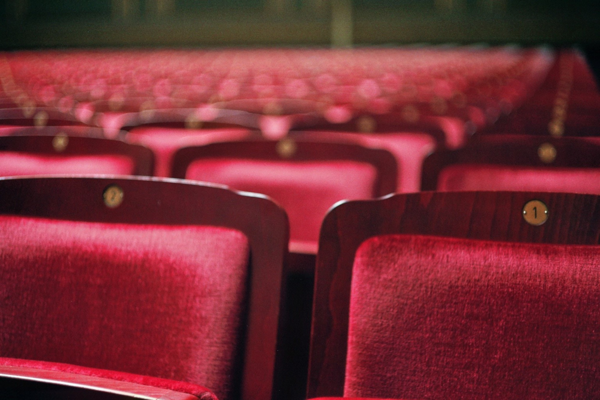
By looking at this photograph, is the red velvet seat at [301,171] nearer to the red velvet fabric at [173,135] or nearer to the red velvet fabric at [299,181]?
the red velvet fabric at [299,181]

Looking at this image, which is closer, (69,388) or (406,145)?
(69,388)

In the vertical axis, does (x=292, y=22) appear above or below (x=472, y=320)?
above

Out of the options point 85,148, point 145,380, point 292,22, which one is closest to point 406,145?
point 85,148

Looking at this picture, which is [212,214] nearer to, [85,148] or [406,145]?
[85,148]

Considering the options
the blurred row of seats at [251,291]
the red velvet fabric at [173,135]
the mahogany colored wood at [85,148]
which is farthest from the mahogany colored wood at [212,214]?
the red velvet fabric at [173,135]

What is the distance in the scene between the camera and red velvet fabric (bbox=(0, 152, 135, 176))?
42 cm

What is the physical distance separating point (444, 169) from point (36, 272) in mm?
264

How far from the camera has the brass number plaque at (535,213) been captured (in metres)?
0.22

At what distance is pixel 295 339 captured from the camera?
298 millimetres

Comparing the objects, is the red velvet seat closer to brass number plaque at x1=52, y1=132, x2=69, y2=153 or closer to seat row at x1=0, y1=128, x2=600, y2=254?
seat row at x1=0, y1=128, x2=600, y2=254

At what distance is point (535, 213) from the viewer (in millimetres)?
219

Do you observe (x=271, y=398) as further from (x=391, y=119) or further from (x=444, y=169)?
(x=391, y=119)

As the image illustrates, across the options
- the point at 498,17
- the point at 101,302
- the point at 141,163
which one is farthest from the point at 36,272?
the point at 498,17

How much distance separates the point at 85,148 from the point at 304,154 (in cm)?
17
